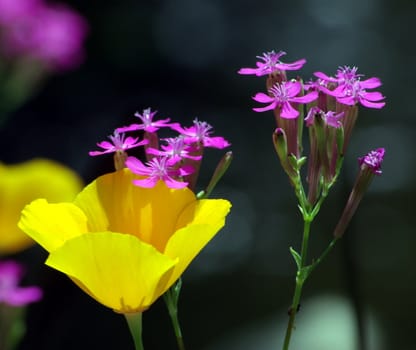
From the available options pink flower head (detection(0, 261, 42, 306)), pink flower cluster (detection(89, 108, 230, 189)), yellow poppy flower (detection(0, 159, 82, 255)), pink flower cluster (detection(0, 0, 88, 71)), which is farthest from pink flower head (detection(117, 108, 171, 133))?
pink flower cluster (detection(0, 0, 88, 71))

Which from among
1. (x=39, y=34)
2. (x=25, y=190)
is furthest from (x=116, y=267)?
(x=39, y=34)

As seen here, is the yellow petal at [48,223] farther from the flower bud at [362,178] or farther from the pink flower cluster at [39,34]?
the pink flower cluster at [39,34]

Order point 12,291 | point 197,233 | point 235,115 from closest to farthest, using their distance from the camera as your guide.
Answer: point 197,233 < point 12,291 < point 235,115

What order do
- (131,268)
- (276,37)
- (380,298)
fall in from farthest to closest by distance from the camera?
(276,37), (380,298), (131,268)

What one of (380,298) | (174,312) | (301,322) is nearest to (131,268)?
(174,312)

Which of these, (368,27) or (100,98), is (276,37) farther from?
(100,98)

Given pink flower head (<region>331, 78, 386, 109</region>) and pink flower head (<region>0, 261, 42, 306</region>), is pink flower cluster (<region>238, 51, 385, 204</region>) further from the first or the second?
pink flower head (<region>0, 261, 42, 306</region>)

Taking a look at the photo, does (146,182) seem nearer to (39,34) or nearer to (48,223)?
(48,223)

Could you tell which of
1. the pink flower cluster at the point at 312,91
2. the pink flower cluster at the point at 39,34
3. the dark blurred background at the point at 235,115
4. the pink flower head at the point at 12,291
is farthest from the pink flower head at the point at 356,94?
the dark blurred background at the point at 235,115
